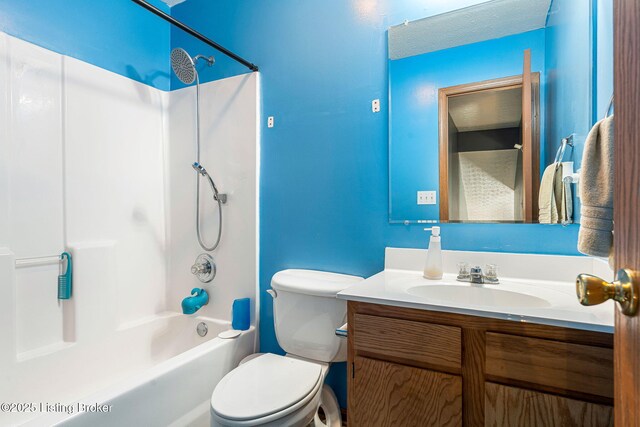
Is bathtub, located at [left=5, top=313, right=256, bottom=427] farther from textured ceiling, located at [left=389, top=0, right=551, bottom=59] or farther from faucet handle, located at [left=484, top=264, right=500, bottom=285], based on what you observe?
textured ceiling, located at [left=389, top=0, right=551, bottom=59]

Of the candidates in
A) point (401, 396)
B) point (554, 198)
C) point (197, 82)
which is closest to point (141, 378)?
point (401, 396)

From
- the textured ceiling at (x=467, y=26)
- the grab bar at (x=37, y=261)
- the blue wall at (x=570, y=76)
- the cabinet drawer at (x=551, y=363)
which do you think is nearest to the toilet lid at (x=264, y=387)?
the cabinet drawer at (x=551, y=363)

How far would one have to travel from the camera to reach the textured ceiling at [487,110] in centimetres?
129

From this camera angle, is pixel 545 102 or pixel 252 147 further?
pixel 252 147

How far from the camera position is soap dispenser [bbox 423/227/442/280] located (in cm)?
129

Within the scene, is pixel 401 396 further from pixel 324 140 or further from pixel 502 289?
pixel 324 140

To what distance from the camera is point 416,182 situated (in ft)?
4.75

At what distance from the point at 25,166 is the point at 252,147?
1.07 m

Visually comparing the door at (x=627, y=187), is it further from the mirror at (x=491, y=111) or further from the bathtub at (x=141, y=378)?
the bathtub at (x=141, y=378)

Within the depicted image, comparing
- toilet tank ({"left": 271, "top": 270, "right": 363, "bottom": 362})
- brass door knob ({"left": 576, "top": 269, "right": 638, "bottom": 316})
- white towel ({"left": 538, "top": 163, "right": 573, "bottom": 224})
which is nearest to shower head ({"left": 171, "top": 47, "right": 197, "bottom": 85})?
toilet tank ({"left": 271, "top": 270, "right": 363, "bottom": 362})

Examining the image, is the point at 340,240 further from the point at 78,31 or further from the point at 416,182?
the point at 78,31

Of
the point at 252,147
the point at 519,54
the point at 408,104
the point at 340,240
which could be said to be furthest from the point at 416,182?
the point at 252,147

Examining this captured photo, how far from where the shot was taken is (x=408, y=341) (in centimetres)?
96

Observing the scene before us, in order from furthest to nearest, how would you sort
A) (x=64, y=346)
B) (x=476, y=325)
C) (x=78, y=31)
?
(x=78, y=31) < (x=64, y=346) < (x=476, y=325)
